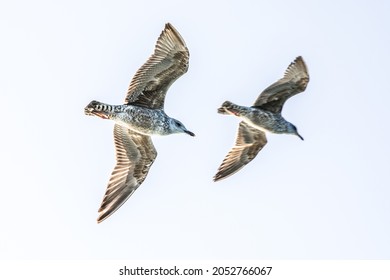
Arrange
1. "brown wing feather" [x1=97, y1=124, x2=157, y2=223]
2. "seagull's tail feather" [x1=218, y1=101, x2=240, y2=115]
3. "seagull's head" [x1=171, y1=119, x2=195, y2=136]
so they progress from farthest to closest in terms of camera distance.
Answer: "seagull's tail feather" [x1=218, y1=101, x2=240, y2=115], "seagull's head" [x1=171, y1=119, x2=195, y2=136], "brown wing feather" [x1=97, y1=124, x2=157, y2=223]

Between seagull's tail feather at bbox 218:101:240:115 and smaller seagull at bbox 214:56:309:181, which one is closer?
seagull's tail feather at bbox 218:101:240:115

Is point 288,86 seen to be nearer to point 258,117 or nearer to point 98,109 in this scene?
point 258,117

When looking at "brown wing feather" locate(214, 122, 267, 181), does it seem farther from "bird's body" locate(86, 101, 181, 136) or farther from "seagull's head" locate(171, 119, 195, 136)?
"bird's body" locate(86, 101, 181, 136)

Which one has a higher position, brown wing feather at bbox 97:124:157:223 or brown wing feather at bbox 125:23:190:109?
brown wing feather at bbox 125:23:190:109

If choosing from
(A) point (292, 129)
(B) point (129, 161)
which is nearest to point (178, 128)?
(B) point (129, 161)

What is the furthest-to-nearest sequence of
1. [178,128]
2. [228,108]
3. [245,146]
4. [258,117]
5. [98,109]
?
[245,146] < [258,117] < [228,108] < [178,128] < [98,109]

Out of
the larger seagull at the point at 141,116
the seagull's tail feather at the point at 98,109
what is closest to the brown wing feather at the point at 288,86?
the larger seagull at the point at 141,116

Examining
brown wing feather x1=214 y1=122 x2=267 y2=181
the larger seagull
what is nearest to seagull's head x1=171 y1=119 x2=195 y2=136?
the larger seagull

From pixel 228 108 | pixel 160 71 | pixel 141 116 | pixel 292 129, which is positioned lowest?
pixel 292 129
